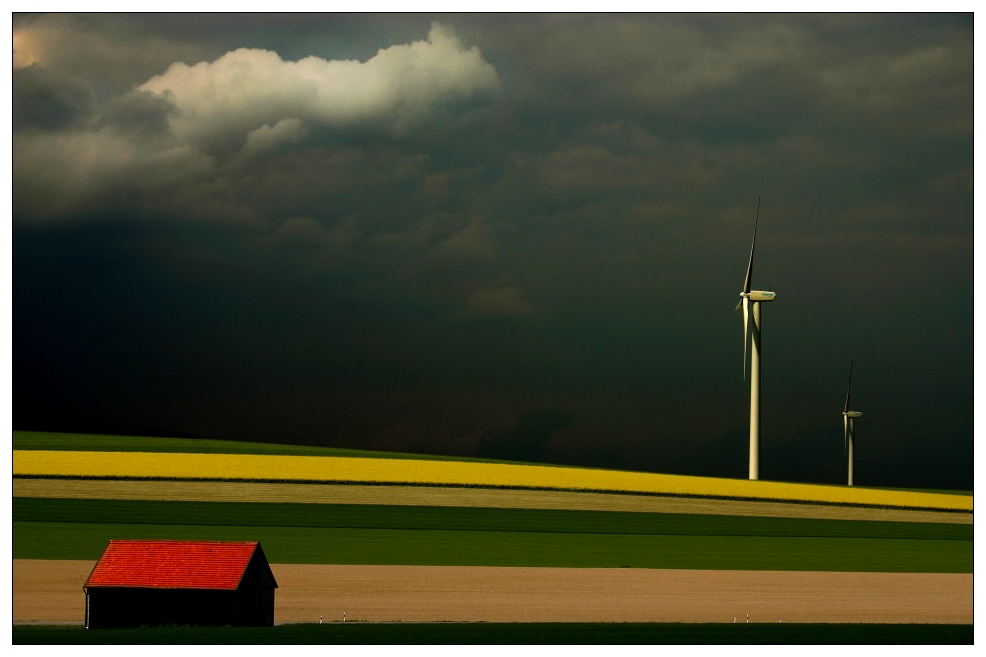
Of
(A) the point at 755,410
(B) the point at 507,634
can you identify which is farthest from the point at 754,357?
(B) the point at 507,634

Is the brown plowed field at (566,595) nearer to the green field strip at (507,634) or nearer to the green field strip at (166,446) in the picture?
the green field strip at (507,634)

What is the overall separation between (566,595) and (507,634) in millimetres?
5882

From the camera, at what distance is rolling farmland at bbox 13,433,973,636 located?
34531 mm

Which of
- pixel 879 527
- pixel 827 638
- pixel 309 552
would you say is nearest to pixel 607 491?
pixel 879 527

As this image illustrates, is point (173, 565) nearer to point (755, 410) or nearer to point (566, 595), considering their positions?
point (566, 595)

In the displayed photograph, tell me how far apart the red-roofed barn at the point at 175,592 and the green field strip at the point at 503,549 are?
659 centimetres

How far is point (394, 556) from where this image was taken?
35.2 meters

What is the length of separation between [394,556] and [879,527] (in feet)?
74.3

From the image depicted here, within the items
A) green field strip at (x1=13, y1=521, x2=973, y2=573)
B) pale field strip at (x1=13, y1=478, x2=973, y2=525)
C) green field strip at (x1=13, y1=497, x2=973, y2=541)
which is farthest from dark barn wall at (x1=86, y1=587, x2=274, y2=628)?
pale field strip at (x1=13, y1=478, x2=973, y2=525)

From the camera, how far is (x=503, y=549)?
36.5 m

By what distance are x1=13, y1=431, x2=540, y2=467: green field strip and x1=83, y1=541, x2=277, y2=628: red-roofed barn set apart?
84.7 feet

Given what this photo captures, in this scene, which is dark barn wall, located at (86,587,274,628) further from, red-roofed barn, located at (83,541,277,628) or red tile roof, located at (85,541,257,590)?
red tile roof, located at (85,541,257,590)

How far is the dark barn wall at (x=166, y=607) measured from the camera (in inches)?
1073

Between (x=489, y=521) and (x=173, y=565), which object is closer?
(x=173, y=565)
